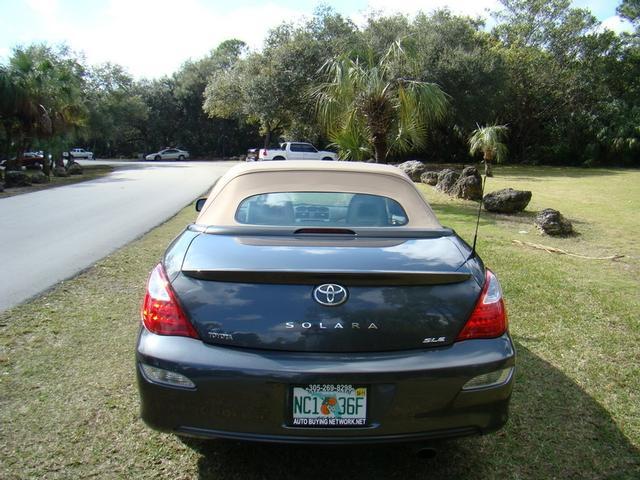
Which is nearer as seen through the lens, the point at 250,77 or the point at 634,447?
the point at 634,447

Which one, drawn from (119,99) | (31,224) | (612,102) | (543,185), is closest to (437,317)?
(31,224)

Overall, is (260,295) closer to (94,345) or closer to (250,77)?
(94,345)

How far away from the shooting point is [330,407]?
2.36 meters

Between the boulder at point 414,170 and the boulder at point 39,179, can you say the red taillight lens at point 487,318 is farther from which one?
the boulder at point 39,179

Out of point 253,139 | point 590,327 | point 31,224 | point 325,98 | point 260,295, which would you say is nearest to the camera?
point 260,295

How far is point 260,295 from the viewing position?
243 centimetres

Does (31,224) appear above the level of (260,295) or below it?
below

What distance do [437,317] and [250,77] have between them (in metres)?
33.2

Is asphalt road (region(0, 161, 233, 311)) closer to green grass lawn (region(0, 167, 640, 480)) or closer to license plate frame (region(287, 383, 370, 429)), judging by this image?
green grass lawn (region(0, 167, 640, 480))

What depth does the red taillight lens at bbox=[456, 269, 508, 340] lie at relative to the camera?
2.51m

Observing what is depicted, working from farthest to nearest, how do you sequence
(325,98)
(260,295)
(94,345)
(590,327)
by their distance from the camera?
(325,98)
(590,327)
(94,345)
(260,295)

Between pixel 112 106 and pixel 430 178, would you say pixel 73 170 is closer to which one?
pixel 112 106

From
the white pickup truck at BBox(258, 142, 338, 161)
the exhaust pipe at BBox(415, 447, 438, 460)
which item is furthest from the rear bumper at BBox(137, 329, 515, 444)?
the white pickup truck at BBox(258, 142, 338, 161)

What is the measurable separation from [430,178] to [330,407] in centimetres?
1797
